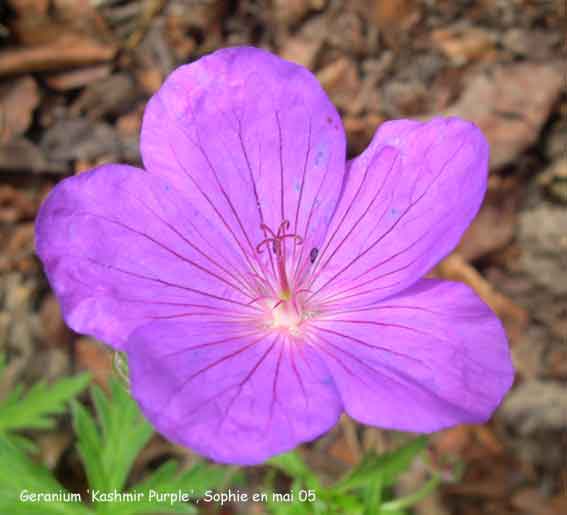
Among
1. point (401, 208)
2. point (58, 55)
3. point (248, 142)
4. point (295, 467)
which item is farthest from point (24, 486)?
point (58, 55)

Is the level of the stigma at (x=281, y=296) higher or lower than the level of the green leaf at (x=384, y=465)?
higher

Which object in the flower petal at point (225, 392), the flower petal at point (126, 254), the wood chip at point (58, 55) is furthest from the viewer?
the wood chip at point (58, 55)

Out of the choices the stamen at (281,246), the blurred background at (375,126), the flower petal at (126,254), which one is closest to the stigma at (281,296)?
the stamen at (281,246)

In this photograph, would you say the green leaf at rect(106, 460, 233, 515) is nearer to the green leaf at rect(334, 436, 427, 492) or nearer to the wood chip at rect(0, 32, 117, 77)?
the green leaf at rect(334, 436, 427, 492)

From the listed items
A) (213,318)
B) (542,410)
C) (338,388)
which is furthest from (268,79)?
(542,410)

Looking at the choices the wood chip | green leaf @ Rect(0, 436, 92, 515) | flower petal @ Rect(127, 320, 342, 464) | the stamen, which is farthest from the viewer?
the wood chip

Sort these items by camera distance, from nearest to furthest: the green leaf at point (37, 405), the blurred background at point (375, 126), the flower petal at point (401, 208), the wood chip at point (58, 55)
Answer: the flower petal at point (401, 208)
the green leaf at point (37, 405)
the blurred background at point (375, 126)
the wood chip at point (58, 55)

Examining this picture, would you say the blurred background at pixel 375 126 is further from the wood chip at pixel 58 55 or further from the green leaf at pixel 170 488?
the green leaf at pixel 170 488

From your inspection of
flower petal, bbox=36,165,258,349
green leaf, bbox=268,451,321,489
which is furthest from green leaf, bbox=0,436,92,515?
flower petal, bbox=36,165,258,349
